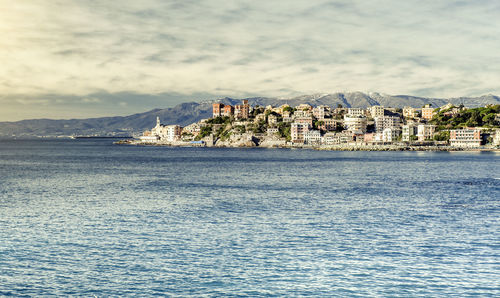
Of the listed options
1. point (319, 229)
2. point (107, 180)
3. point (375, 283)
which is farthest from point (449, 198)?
point (107, 180)

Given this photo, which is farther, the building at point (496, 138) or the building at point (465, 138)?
the building at point (465, 138)

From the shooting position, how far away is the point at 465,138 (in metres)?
186

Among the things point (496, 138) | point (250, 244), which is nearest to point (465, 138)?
point (496, 138)

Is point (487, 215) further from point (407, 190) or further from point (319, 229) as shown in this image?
point (407, 190)

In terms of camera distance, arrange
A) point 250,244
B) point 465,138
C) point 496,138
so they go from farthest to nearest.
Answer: point 465,138 → point 496,138 → point 250,244

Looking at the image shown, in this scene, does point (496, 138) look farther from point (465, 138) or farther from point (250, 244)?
point (250, 244)

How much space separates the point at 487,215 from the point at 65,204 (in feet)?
106

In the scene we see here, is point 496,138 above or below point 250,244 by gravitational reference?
above

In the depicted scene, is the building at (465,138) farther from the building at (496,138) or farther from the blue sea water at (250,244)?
the blue sea water at (250,244)

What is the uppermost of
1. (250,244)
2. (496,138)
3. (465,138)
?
(465,138)

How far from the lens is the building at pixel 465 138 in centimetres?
18362

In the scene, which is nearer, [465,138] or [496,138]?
[496,138]

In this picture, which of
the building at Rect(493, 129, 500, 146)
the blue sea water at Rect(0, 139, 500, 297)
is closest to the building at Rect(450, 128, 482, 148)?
the building at Rect(493, 129, 500, 146)

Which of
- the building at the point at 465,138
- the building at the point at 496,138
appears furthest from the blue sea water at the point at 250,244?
the building at the point at 496,138
